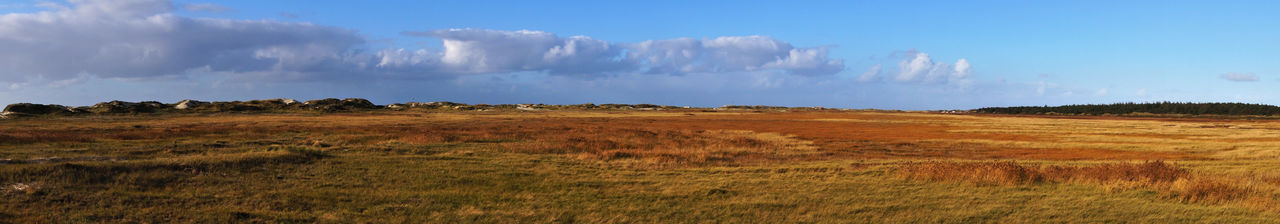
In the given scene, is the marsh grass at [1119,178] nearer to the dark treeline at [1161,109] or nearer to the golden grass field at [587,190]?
the golden grass field at [587,190]

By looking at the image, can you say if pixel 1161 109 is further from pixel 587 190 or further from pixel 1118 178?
pixel 587 190

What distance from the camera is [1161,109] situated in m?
146

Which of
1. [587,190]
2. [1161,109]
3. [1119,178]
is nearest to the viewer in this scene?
[587,190]

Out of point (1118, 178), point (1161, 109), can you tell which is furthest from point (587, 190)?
point (1161, 109)

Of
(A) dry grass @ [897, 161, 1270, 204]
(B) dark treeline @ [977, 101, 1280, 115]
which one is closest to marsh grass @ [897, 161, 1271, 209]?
(A) dry grass @ [897, 161, 1270, 204]

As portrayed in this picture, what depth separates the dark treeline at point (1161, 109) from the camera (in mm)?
128875

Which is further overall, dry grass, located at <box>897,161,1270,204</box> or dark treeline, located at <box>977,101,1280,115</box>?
dark treeline, located at <box>977,101,1280,115</box>

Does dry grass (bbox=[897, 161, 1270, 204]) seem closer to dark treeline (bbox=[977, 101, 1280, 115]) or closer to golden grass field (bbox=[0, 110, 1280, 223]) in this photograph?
golden grass field (bbox=[0, 110, 1280, 223])

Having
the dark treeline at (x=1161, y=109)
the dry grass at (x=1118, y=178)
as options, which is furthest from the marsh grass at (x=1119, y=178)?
the dark treeline at (x=1161, y=109)

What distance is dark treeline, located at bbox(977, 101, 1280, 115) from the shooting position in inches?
5074

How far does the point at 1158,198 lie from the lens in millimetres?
15219

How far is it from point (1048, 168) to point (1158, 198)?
5.75m

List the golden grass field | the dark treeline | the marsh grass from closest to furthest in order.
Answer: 1. the golden grass field
2. the marsh grass
3. the dark treeline

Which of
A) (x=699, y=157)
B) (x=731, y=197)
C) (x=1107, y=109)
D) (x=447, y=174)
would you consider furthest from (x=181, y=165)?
(x=1107, y=109)
